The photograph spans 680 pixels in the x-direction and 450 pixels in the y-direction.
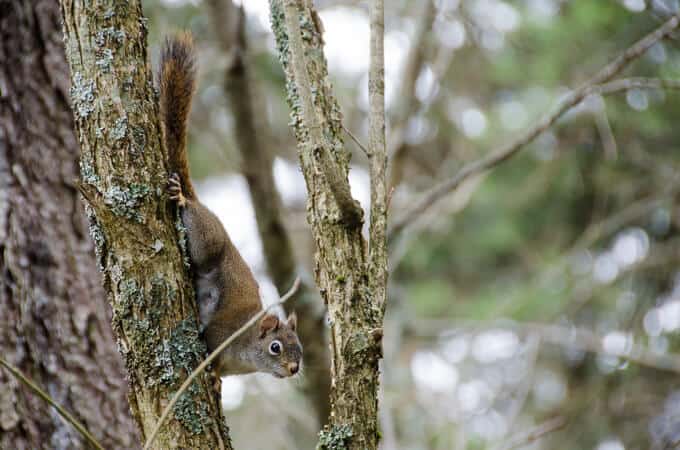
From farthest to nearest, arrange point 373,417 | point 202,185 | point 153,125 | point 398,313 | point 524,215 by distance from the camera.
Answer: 1. point 202,185
2. point 524,215
3. point 398,313
4. point 153,125
5. point 373,417

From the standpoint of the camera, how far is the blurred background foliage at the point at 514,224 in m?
4.71

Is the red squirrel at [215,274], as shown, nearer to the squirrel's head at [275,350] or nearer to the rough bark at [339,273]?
the squirrel's head at [275,350]

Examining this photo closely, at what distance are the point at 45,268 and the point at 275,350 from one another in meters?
1.11

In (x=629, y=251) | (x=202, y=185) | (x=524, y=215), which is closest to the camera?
(x=629, y=251)

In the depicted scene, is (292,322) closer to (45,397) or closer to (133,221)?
(133,221)

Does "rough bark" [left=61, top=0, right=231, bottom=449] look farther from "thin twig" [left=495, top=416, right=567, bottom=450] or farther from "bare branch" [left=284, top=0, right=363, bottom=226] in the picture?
"thin twig" [left=495, top=416, right=567, bottom=450]

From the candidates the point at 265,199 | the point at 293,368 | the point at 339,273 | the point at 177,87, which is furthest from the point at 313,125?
the point at 265,199

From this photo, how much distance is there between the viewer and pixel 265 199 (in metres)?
3.93

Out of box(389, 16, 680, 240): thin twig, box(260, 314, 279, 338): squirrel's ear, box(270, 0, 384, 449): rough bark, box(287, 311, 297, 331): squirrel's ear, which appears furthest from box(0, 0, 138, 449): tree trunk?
box(389, 16, 680, 240): thin twig

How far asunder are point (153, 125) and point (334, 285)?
74 cm

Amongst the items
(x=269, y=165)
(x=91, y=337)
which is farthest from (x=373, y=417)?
(x=269, y=165)

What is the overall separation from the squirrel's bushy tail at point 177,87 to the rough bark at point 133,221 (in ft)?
2.09

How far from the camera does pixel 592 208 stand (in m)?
6.64

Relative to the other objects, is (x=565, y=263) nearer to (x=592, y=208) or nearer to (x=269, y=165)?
(x=592, y=208)
